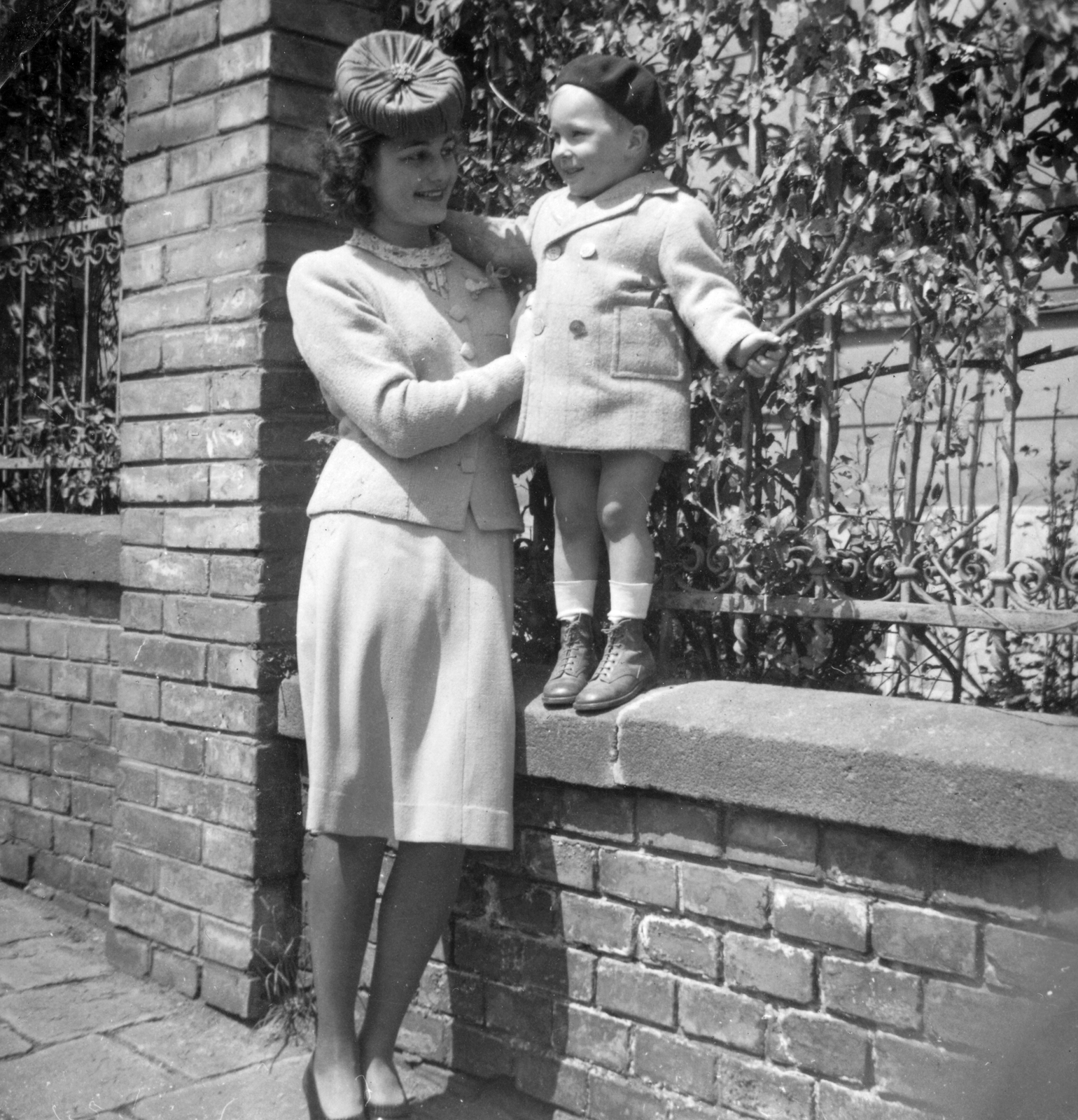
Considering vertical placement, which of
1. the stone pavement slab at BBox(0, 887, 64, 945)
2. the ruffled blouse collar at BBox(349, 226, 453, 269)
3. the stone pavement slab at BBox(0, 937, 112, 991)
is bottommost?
the stone pavement slab at BBox(0, 937, 112, 991)

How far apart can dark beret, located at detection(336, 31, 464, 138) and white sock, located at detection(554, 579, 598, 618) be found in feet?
3.23

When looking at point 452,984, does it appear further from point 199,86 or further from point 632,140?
point 199,86

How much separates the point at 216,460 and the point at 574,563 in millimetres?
1100

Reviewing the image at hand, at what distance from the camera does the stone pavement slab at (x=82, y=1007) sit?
3.26 m

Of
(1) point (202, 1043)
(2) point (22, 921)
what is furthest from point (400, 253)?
(2) point (22, 921)

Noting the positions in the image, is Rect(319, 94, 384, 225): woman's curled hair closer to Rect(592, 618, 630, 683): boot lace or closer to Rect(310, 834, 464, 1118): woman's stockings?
Rect(592, 618, 630, 683): boot lace

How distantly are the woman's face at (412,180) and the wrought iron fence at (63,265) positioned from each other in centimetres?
164

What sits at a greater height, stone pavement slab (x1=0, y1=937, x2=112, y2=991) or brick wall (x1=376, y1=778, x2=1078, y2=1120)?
brick wall (x1=376, y1=778, x2=1078, y2=1120)

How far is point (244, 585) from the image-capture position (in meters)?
3.29

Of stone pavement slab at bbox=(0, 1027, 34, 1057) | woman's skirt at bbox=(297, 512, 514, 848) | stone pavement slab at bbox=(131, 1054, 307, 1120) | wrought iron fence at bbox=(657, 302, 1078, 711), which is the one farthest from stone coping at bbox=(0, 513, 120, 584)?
wrought iron fence at bbox=(657, 302, 1078, 711)

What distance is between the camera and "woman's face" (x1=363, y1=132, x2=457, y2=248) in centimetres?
279

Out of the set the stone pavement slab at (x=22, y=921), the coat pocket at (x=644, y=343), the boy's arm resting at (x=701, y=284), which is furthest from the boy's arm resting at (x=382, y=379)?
the stone pavement slab at (x=22, y=921)

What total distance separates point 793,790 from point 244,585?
1.53 m

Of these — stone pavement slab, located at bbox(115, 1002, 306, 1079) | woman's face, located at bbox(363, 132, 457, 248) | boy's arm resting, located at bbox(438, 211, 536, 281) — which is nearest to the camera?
woman's face, located at bbox(363, 132, 457, 248)
